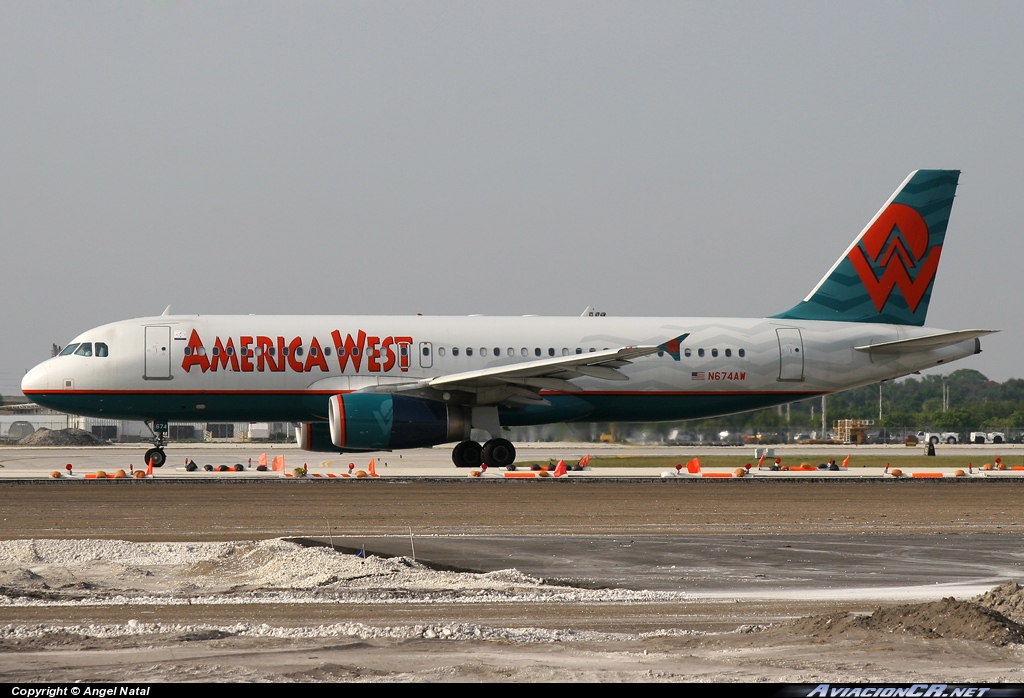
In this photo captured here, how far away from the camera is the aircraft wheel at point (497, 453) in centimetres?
3059

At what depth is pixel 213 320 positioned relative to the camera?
30391 mm

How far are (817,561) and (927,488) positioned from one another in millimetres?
14145

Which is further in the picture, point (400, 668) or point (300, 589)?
point (300, 589)

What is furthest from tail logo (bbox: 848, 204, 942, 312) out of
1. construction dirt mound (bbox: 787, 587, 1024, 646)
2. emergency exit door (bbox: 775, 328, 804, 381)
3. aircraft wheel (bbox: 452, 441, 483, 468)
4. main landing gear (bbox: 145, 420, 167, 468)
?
construction dirt mound (bbox: 787, 587, 1024, 646)

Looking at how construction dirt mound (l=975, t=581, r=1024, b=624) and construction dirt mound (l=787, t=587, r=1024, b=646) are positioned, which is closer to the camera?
construction dirt mound (l=787, t=587, r=1024, b=646)

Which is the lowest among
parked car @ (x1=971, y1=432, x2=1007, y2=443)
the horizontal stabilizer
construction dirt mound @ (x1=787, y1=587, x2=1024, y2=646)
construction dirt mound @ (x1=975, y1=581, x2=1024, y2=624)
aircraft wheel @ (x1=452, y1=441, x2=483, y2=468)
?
parked car @ (x1=971, y1=432, x2=1007, y2=443)

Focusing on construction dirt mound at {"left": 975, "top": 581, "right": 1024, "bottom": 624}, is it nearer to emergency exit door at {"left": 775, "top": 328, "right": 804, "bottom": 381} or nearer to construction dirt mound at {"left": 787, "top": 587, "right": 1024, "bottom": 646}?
construction dirt mound at {"left": 787, "top": 587, "right": 1024, "bottom": 646}

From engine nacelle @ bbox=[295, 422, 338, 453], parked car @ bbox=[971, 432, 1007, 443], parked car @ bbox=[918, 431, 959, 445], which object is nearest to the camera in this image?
engine nacelle @ bbox=[295, 422, 338, 453]

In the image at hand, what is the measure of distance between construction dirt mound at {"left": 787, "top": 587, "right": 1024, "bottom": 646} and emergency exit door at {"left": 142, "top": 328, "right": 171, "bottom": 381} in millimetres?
23303

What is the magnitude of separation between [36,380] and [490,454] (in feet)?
37.7

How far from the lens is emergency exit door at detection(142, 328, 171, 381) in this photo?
29625mm

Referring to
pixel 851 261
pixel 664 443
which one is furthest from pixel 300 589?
pixel 664 443

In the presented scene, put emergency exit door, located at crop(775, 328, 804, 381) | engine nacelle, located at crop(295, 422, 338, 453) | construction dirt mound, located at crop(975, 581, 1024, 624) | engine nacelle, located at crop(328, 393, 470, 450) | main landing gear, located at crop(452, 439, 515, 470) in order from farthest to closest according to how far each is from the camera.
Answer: emergency exit door, located at crop(775, 328, 804, 381)
engine nacelle, located at crop(295, 422, 338, 453)
main landing gear, located at crop(452, 439, 515, 470)
engine nacelle, located at crop(328, 393, 470, 450)
construction dirt mound, located at crop(975, 581, 1024, 624)
